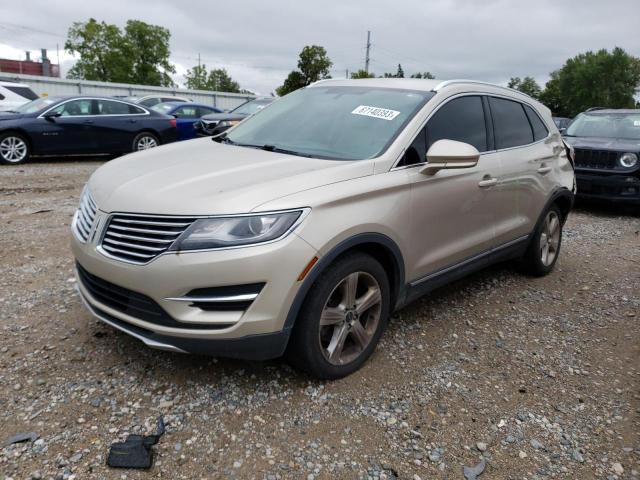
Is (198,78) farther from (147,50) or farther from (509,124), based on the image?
(509,124)

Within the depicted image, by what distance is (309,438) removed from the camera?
8.38 feet

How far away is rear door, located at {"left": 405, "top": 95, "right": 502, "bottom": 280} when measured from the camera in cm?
328

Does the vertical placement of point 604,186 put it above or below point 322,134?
below

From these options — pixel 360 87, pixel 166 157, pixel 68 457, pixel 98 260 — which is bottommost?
pixel 68 457

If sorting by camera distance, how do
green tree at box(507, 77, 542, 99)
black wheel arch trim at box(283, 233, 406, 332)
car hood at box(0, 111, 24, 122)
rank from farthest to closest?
green tree at box(507, 77, 542, 99) → car hood at box(0, 111, 24, 122) → black wheel arch trim at box(283, 233, 406, 332)

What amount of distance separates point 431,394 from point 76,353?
213cm

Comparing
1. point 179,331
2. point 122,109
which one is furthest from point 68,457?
point 122,109

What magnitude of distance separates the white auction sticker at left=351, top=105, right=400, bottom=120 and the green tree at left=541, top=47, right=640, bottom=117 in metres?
69.7

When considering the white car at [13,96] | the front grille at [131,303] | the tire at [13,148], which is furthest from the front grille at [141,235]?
the white car at [13,96]

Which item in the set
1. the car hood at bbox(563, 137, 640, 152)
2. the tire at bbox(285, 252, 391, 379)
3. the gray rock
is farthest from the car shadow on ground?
the gray rock

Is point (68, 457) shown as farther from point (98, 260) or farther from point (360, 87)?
point (360, 87)

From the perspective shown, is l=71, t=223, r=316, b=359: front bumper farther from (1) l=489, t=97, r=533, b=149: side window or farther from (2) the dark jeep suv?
(2) the dark jeep suv

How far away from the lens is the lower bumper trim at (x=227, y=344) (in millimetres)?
2539

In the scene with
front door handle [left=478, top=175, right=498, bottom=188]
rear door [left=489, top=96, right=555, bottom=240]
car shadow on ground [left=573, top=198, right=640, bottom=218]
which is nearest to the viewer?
front door handle [left=478, top=175, right=498, bottom=188]
